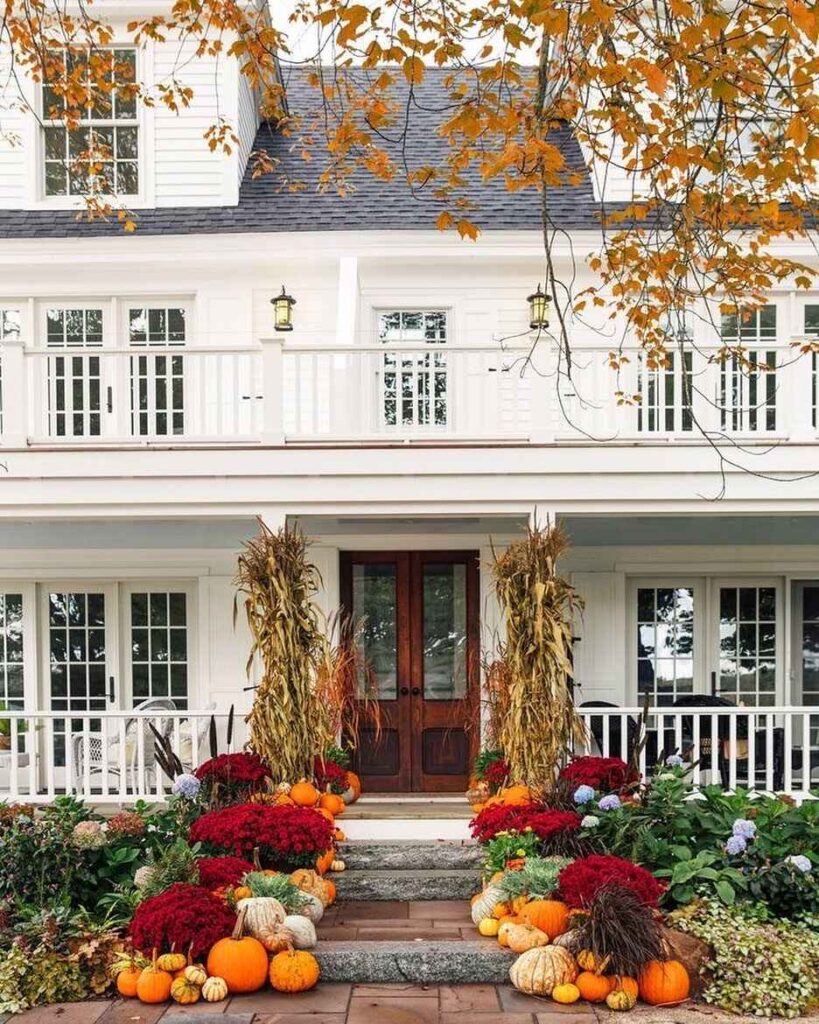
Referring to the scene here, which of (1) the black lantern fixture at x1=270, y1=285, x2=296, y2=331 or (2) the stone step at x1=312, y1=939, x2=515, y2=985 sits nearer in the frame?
(2) the stone step at x1=312, y1=939, x2=515, y2=985

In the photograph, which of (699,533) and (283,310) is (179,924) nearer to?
(283,310)

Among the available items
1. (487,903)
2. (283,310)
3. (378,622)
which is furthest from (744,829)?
(283,310)

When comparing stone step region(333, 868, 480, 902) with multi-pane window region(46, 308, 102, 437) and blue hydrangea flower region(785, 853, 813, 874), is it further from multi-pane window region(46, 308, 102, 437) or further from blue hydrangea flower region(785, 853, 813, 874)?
multi-pane window region(46, 308, 102, 437)

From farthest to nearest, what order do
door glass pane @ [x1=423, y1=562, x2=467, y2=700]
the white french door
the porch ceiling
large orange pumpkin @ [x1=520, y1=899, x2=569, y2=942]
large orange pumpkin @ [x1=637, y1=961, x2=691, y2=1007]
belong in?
the white french door
the porch ceiling
door glass pane @ [x1=423, y1=562, x2=467, y2=700]
large orange pumpkin @ [x1=520, y1=899, x2=569, y2=942]
large orange pumpkin @ [x1=637, y1=961, x2=691, y2=1007]

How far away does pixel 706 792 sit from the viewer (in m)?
6.20

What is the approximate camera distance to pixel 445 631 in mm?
9219

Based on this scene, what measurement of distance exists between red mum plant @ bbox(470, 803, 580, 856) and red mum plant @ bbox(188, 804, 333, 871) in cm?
111

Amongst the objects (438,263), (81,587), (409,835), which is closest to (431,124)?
(438,263)

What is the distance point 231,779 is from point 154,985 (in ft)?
6.98

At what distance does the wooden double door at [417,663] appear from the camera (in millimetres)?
9047

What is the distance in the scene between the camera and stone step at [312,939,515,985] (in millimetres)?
5141

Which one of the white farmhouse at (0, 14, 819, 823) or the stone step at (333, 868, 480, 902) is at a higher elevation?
the white farmhouse at (0, 14, 819, 823)

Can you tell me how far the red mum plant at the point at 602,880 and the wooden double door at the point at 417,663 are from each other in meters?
3.52

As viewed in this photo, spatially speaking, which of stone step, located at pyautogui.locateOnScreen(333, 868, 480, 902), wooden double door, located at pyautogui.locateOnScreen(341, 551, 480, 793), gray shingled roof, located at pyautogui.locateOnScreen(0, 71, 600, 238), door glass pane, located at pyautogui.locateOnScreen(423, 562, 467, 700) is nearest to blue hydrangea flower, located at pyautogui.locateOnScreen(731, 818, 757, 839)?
stone step, located at pyautogui.locateOnScreen(333, 868, 480, 902)
